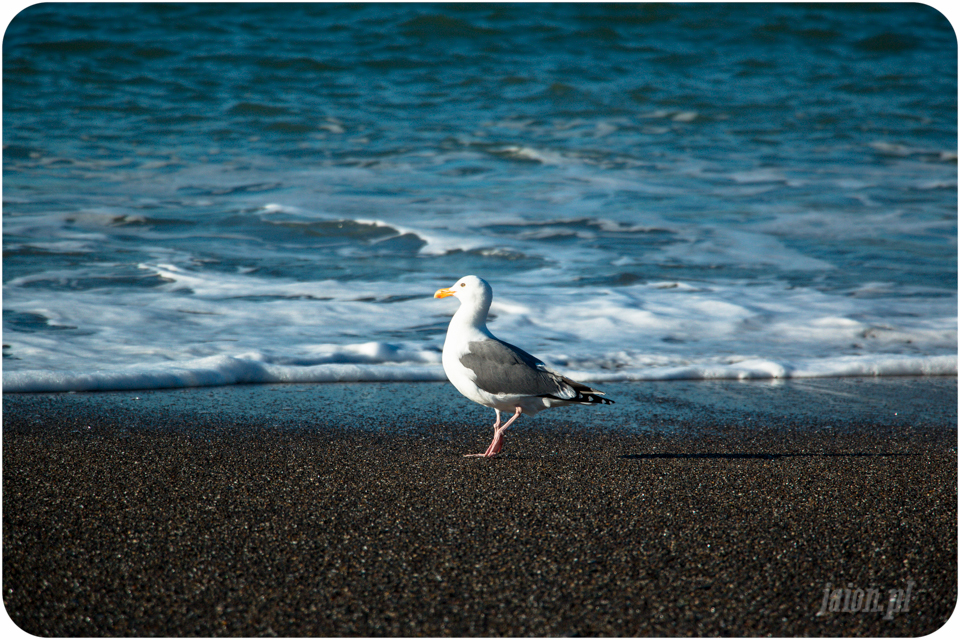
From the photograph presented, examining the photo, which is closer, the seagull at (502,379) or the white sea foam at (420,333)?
the seagull at (502,379)

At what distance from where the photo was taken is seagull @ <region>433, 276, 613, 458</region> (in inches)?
144

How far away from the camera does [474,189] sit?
10.7 metres

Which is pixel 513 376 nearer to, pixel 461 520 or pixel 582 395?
pixel 582 395

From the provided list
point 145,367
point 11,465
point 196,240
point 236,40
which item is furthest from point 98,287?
point 236,40

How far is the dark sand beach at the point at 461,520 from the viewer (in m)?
2.27

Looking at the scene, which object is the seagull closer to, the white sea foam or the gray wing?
the gray wing

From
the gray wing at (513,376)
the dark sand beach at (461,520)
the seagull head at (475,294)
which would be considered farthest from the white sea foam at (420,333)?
the gray wing at (513,376)

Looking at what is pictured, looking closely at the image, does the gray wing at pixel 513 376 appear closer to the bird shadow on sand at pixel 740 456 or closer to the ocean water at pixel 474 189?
the bird shadow on sand at pixel 740 456

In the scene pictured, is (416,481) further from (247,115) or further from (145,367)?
(247,115)

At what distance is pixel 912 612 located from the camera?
2.33 m

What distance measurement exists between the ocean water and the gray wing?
1.64 metres

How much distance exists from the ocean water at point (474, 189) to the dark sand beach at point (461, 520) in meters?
1.04

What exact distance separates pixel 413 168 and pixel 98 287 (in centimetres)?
553

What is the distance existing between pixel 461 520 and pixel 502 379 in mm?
911
